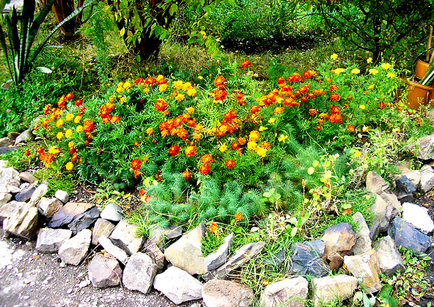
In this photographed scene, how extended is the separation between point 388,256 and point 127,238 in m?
1.71

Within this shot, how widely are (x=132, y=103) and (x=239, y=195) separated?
1444mm

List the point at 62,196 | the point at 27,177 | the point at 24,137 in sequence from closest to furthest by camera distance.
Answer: the point at 62,196 < the point at 27,177 < the point at 24,137

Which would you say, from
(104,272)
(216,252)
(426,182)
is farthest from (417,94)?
(104,272)

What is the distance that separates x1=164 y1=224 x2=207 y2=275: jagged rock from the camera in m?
2.21

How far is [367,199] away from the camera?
7.80 feet

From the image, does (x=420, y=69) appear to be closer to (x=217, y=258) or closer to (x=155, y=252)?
(x=217, y=258)

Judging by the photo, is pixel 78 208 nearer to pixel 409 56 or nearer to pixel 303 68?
pixel 303 68

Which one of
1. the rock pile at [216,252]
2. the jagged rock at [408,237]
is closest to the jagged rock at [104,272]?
the rock pile at [216,252]

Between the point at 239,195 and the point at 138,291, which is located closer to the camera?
the point at 138,291

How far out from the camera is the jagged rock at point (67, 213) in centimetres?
268

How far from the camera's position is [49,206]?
272 centimetres

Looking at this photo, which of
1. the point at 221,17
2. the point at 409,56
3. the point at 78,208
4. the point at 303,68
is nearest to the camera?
the point at 78,208

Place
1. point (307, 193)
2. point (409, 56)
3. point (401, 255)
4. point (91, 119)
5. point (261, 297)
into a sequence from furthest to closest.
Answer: point (409, 56) → point (91, 119) → point (307, 193) → point (401, 255) → point (261, 297)

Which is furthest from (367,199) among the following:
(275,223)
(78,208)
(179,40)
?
(179,40)
